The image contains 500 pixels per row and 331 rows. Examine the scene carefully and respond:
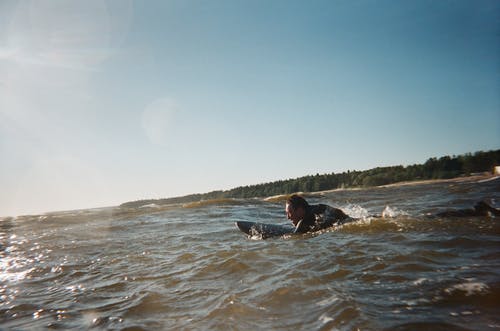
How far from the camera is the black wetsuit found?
8.07 meters

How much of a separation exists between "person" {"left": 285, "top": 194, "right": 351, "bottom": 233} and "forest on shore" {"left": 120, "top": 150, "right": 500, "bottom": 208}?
169 ft

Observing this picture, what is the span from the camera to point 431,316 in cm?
248

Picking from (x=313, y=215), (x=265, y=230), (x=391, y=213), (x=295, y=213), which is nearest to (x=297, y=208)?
(x=295, y=213)

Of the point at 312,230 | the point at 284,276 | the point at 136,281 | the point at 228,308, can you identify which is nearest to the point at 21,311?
the point at 136,281

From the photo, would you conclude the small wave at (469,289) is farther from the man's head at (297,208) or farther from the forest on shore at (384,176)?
the forest on shore at (384,176)

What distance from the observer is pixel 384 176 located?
62.1m

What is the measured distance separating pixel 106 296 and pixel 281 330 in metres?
2.82

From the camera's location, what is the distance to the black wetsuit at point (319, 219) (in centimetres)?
807

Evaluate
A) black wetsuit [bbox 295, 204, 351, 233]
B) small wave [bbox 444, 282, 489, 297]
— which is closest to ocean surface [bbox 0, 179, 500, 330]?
small wave [bbox 444, 282, 489, 297]

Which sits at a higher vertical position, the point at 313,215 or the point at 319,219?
the point at 313,215

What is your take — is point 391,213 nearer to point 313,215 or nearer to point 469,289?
point 313,215

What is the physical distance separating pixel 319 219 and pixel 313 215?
20 cm

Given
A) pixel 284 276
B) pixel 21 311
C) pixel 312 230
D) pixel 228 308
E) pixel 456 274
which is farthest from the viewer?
pixel 312 230

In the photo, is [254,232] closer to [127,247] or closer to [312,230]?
[312,230]
